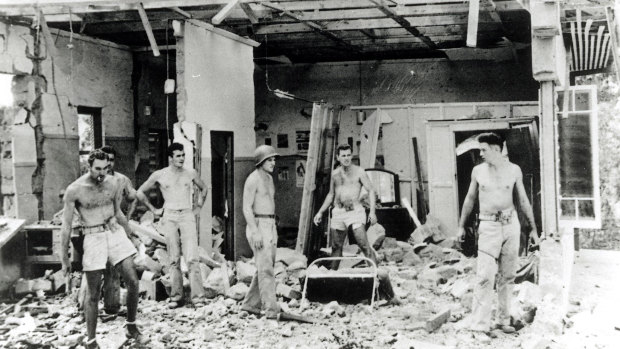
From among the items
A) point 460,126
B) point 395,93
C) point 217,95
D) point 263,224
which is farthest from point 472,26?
point 395,93

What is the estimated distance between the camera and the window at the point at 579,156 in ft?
34.8

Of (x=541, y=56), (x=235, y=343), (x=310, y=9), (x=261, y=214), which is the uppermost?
(x=310, y=9)

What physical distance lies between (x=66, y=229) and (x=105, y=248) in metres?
0.45

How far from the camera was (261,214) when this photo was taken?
7.62 metres

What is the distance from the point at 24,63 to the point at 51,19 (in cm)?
88

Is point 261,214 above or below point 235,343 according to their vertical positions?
above

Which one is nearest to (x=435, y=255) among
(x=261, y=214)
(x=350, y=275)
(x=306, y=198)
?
(x=306, y=198)

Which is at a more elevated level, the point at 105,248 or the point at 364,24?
the point at 364,24

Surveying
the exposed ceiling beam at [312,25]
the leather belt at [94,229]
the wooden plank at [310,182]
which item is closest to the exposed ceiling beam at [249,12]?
the exposed ceiling beam at [312,25]

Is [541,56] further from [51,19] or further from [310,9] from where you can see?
[51,19]

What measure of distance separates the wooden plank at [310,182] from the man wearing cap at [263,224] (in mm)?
3069

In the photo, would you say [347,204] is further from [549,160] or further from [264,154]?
[549,160]

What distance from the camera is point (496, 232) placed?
270 inches

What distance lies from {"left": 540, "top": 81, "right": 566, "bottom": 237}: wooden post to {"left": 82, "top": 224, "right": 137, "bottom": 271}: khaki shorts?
5345 millimetres
